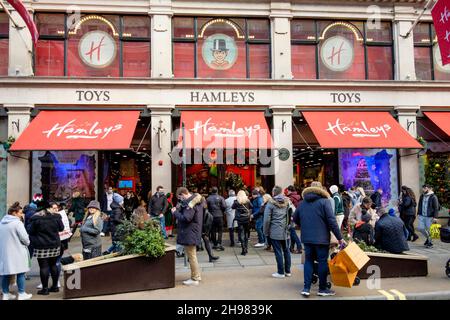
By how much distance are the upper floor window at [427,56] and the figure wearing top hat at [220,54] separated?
25.7 feet

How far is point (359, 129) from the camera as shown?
45.4ft

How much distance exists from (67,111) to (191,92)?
4.56 metres

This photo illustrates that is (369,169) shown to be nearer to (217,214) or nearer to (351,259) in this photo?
(217,214)

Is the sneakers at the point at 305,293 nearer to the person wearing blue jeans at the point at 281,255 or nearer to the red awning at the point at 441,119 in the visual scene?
the person wearing blue jeans at the point at 281,255

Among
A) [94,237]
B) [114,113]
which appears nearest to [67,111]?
[114,113]

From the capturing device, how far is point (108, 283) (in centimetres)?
684

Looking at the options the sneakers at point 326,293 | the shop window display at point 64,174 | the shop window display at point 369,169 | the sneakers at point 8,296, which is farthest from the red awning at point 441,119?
the sneakers at point 8,296

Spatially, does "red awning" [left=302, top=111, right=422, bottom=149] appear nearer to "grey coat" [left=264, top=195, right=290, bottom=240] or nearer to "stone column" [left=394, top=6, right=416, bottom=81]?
"stone column" [left=394, top=6, right=416, bottom=81]

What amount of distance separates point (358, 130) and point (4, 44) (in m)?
13.4

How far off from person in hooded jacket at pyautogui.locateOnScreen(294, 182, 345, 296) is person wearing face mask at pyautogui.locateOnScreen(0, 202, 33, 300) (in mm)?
4898

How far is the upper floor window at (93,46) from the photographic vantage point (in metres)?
14.1

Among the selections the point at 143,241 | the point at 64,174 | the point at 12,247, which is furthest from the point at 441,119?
the point at 12,247
